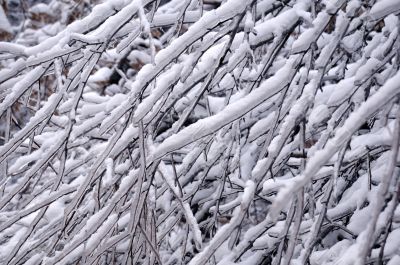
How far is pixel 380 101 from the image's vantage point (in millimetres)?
881

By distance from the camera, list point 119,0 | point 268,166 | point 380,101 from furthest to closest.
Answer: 1. point 119,0
2. point 268,166
3. point 380,101

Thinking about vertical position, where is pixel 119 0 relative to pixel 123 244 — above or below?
above

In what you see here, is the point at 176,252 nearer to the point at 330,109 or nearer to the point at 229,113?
the point at 330,109

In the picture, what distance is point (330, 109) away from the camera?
4.82 ft

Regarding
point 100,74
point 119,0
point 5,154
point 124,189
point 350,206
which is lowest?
point 350,206

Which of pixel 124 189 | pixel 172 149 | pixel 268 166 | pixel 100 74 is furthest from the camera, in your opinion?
pixel 100 74

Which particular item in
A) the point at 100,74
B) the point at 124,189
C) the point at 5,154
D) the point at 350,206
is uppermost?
the point at 100,74

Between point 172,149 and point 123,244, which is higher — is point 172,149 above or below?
above

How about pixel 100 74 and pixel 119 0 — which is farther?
pixel 100 74

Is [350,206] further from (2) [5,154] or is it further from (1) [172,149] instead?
(2) [5,154]

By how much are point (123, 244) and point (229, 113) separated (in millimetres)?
1511

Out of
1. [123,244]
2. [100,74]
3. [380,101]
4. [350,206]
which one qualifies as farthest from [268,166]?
[100,74]

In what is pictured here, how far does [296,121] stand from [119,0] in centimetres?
79

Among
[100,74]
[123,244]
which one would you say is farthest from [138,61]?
[123,244]
